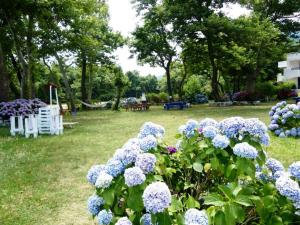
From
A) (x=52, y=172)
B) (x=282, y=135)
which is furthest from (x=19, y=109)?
(x=282, y=135)

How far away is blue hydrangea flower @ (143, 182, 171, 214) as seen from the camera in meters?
1.91

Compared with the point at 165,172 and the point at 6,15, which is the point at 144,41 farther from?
the point at 165,172

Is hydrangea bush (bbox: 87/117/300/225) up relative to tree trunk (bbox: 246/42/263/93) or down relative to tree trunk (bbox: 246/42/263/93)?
down

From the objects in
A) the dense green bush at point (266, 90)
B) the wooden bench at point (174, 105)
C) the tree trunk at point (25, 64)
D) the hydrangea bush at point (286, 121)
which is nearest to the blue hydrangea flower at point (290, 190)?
the hydrangea bush at point (286, 121)

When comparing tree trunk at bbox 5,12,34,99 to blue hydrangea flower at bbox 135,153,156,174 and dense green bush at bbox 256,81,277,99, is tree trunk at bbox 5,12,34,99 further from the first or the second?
dense green bush at bbox 256,81,277,99

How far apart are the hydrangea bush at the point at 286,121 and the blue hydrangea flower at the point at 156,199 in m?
8.16

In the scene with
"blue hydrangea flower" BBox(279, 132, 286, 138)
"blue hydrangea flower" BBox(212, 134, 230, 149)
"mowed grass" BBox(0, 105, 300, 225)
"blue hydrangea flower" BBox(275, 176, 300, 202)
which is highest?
"blue hydrangea flower" BBox(212, 134, 230, 149)

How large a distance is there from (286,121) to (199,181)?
748cm

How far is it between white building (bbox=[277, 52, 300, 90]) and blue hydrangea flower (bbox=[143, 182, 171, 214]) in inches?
1974

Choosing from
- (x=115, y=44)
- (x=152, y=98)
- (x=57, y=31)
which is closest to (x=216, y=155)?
(x=57, y=31)

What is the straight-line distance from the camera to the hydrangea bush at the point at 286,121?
→ 9414 mm

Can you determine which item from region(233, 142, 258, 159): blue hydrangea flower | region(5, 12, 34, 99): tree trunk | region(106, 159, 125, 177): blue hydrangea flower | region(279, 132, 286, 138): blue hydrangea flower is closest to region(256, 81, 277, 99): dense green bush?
region(5, 12, 34, 99): tree trunk

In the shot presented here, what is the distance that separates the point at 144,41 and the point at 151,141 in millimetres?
29051

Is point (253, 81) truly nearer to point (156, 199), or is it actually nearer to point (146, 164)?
point (146, 164)
